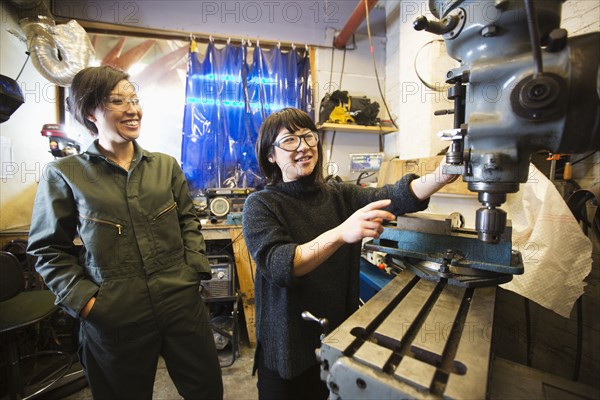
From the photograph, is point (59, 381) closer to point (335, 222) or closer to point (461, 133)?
point (335, 222)

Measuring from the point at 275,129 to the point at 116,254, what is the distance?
32.7 inches

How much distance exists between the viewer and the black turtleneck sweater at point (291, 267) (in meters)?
0.79

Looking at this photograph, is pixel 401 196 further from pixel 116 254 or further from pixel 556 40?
pixel 116 254

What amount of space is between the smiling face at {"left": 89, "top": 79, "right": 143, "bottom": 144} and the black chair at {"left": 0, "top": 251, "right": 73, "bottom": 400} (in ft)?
3.01

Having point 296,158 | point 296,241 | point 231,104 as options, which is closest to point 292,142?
point 296,158

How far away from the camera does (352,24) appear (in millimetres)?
2447

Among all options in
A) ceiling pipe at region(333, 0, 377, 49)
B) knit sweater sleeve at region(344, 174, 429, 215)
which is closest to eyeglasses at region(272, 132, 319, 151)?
knit sweater sleeve at region(344, 174, 429, 215)

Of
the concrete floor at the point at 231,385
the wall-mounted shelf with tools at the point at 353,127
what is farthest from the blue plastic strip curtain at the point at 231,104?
the concrete floor at the point at 231,385

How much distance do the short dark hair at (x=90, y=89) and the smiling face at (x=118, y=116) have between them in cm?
2

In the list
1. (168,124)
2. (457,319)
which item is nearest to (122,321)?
(457,319)

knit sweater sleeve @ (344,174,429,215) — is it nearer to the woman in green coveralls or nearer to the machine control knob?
the machine control knob

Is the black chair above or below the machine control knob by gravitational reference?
below

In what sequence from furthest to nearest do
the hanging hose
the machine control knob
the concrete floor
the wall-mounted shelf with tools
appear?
the wall-mounted shelf with tools → the hanging hose → the concrete floor → the machine control knob

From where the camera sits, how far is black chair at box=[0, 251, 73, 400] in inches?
53.2
